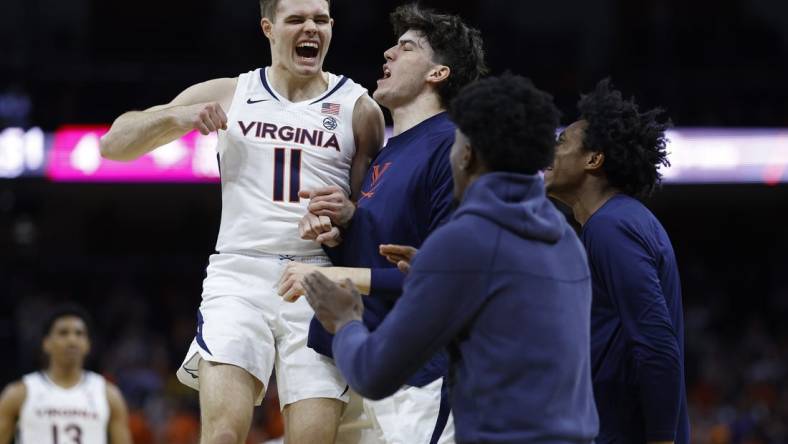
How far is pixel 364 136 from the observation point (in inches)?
176

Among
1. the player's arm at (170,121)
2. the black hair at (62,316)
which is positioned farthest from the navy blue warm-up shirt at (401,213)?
the black hair at (62,316)

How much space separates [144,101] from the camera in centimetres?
1277

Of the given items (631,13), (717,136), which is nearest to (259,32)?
(631,13)

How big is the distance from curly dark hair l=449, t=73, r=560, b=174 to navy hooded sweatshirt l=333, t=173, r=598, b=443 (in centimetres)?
7

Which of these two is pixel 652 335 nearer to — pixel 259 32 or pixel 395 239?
pixel 395 239

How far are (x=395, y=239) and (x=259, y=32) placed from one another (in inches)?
411

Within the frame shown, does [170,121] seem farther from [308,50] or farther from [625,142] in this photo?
[625,142]

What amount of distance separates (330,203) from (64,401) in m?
4.74

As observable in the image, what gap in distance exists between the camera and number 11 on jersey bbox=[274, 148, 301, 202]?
14.1 feet

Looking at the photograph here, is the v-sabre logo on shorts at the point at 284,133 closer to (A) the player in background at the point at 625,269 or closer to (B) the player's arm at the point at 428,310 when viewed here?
(A) the player in background at the point at 625,269

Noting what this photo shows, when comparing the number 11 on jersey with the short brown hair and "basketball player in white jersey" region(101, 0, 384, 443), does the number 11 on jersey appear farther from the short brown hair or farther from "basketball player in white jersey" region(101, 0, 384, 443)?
the short brown hair

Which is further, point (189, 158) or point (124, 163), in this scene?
point (124, 163)

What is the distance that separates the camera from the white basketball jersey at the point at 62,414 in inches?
309

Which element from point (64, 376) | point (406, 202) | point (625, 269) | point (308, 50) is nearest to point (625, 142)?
point (625, 269)
